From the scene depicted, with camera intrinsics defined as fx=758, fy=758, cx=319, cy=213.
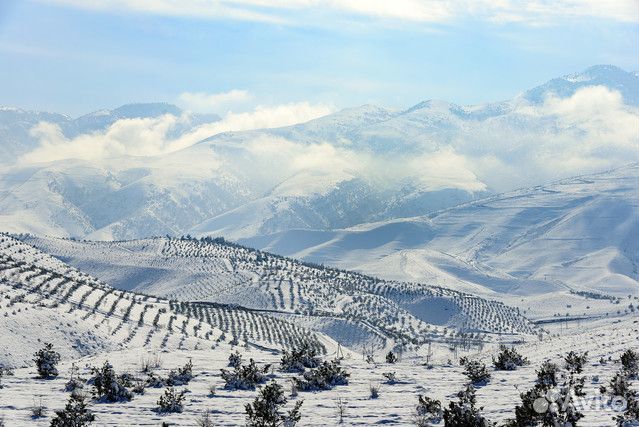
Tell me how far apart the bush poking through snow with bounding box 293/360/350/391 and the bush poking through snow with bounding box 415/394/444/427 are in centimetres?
688

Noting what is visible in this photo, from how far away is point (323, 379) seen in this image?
116 feet

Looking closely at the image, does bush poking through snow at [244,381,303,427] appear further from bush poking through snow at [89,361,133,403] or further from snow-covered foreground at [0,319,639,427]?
bush poking through snow at [89,361,133,403]

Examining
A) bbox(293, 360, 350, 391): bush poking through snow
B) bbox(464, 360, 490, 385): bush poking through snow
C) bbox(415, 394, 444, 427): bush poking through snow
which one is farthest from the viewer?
bbox(464, 360, 490, 385): bush poking through snow

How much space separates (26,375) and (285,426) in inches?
675

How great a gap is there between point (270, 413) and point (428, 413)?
20.8 feet

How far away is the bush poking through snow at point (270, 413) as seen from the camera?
84.4 ft

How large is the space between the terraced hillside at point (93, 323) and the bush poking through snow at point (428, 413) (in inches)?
1488

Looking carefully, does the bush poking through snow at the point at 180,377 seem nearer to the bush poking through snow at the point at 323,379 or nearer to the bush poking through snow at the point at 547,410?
the bush poking through snow at the point at 323,379

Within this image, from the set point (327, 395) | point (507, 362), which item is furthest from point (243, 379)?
point (507, 362)

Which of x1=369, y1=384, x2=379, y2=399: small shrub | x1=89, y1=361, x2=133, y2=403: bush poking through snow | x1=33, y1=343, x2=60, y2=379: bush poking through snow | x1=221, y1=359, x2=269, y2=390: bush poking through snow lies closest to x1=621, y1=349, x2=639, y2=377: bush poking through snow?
x1=369, y1=384, x2=379, y2=399: small shrub

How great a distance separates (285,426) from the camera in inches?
1051

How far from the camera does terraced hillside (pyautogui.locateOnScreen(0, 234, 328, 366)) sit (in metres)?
64.1

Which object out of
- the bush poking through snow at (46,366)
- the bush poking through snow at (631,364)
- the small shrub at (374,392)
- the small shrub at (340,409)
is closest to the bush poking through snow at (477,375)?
the small shrub at (374,392)

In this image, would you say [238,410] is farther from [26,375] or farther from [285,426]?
[26,375]
